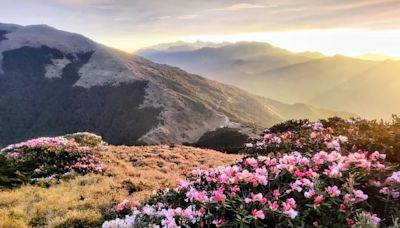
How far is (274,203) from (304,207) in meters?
0.64

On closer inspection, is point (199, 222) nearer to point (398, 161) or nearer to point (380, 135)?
point (398, 161)

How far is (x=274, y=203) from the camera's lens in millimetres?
6676

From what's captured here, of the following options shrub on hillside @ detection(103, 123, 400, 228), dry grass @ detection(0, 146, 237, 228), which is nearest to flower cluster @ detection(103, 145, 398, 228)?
shrub on hillside @ detection(103, 123, 400, 228)

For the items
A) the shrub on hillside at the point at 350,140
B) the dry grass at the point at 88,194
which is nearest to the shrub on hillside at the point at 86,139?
the dry grass at the point at 88,194

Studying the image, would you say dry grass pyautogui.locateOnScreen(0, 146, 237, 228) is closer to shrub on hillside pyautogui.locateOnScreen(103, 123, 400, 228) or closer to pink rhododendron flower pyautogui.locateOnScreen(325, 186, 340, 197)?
shrub on hillside pyautogui.locateOnScreen(103, 123, 400, 228)

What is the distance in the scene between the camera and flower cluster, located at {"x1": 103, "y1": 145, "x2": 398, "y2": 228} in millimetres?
6629

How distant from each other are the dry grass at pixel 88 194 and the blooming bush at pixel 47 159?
1039 mm

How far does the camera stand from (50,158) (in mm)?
22469

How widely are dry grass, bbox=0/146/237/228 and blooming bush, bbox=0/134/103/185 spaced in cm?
104

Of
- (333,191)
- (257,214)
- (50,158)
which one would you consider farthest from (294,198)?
(50,158)

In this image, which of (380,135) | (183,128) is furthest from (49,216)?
(183,128)

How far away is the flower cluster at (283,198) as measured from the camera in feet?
21.7

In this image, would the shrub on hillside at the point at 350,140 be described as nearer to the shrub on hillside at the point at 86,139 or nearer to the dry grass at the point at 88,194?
the dry grass at the point at 88,194

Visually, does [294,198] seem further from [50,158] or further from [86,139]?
[86,139]
